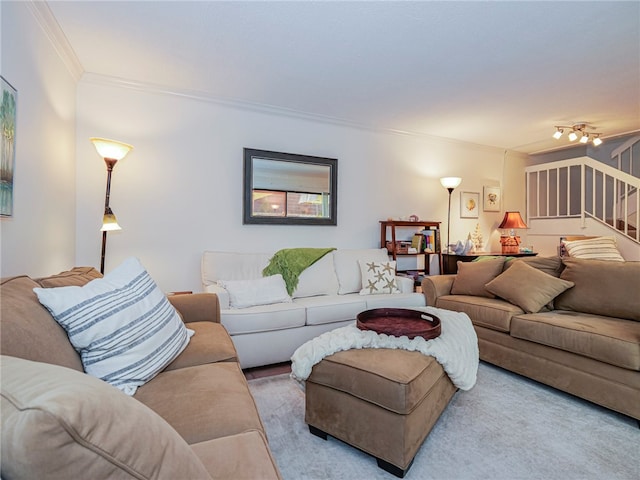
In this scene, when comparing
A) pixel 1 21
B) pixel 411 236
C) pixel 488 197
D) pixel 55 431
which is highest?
pixel 1 21

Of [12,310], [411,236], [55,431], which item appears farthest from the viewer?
[411,236]

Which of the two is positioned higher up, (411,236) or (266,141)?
(266,141)

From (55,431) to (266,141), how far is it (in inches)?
135

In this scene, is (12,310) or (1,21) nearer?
(12,310)

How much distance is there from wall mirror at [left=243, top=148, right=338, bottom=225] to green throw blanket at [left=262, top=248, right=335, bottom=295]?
0.47 metres

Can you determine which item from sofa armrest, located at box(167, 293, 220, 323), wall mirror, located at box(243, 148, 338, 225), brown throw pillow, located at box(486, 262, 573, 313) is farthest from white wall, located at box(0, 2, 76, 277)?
brown throw pillow, located at box(486, 262, 573, 313)

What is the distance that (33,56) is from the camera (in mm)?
1963

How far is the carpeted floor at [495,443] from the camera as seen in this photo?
4.97 feet

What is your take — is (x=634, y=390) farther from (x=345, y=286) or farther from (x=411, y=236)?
(x=411, y=236)

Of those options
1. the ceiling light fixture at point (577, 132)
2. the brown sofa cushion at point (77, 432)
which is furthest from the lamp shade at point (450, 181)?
the brown sofa cushion at point (77, 432)

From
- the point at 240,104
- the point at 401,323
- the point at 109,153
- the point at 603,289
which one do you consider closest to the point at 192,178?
the point at 109,153

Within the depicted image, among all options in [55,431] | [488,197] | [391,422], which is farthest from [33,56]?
[488,197]

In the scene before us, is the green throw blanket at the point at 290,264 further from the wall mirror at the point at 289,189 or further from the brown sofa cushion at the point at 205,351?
the brown sofa cushion at the point at 205,351

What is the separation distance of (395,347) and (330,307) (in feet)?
3.96
